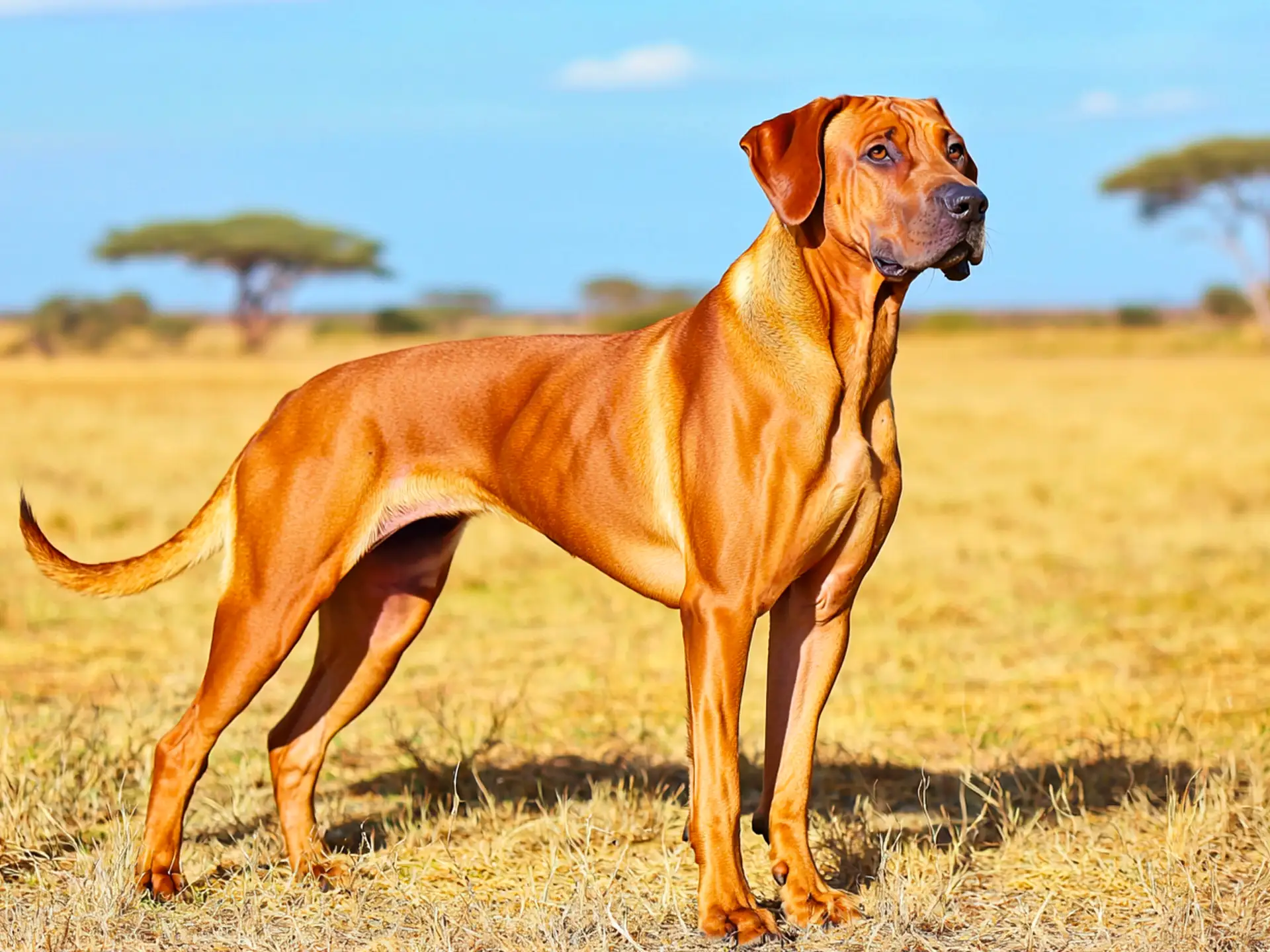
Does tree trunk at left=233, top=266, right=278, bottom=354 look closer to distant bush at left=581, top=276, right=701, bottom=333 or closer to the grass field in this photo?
distant bush at left=581, top=276, right=701, bottom=333

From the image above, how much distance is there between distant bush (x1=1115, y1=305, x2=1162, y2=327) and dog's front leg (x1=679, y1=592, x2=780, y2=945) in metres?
64.0

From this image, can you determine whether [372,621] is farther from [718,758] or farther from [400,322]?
[400,322]

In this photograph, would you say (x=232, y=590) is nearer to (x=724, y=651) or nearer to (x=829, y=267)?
(x=724, y=651)

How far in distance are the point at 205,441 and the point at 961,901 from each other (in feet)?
59.8

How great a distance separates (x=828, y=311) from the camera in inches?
181

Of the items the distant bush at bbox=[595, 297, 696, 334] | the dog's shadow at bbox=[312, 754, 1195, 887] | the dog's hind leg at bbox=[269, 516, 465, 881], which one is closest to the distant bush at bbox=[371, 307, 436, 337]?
the distant bush at bbox=[595, 297, 696, 334]

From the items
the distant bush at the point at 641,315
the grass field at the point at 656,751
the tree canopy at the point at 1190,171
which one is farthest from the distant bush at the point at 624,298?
the grass field at the point at 656,751

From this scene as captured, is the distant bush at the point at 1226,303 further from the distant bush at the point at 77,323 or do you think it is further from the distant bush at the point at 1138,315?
the distant bush at the point at 77,323

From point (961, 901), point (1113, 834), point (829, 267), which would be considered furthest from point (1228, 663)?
point (829, 267)

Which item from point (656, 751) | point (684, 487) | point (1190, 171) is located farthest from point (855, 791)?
point (1190, 171)

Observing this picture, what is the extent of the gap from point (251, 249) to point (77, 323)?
9475 millimetres

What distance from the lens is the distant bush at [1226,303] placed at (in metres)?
67.2

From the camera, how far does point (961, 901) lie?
5059mm

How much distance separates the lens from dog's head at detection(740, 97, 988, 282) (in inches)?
170
